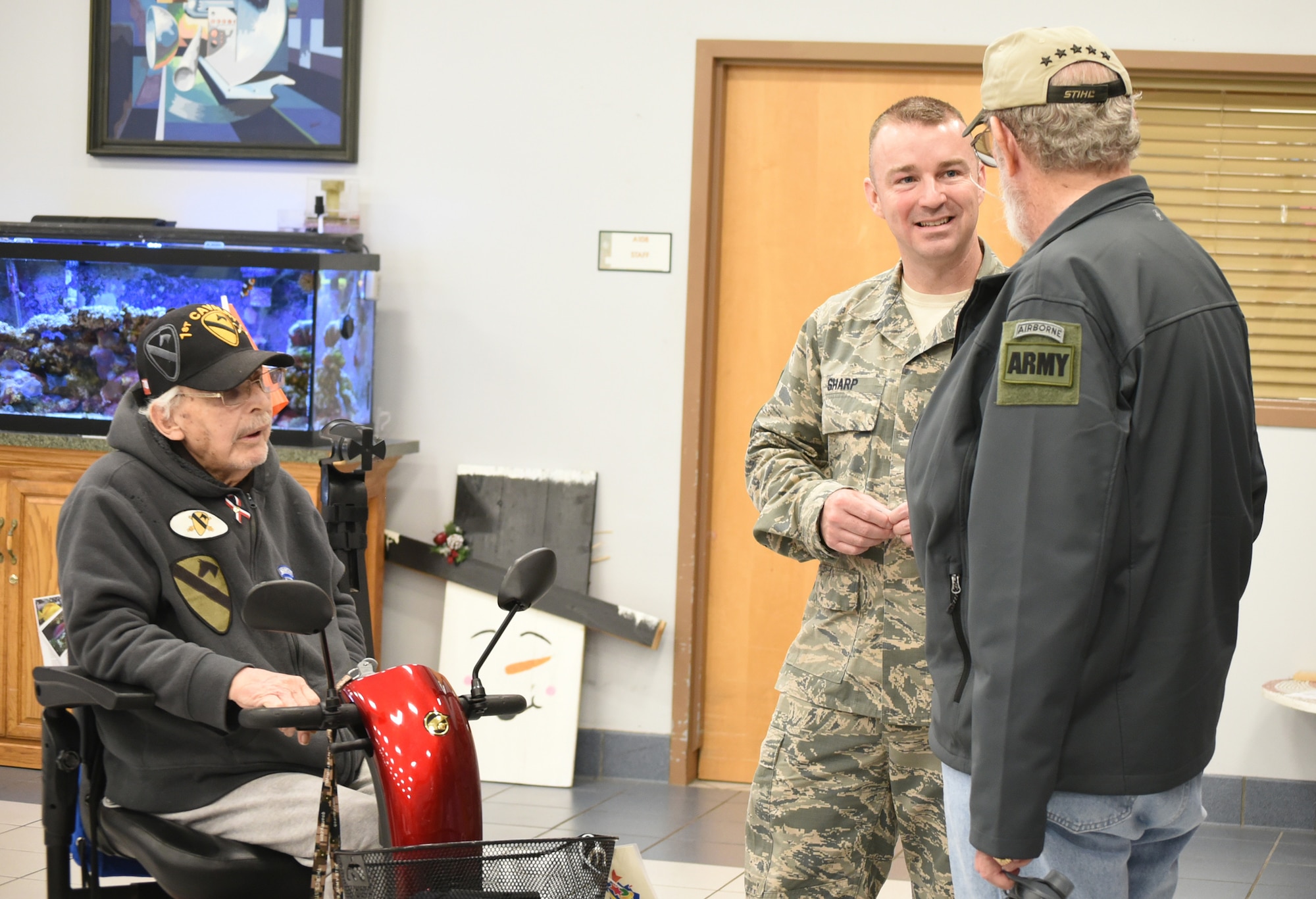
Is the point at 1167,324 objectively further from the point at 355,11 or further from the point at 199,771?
the point at 355,11

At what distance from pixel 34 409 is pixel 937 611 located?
3612 millimetres

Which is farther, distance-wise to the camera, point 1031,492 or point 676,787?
point 676,787

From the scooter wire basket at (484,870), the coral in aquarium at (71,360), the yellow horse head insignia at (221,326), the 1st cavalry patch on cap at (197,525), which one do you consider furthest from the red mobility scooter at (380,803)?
the coral in aquarium at (71,360)

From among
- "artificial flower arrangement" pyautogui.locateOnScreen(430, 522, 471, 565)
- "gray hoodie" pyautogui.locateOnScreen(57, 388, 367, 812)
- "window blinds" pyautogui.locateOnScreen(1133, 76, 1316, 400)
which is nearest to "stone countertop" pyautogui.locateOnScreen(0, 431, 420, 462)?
"artificial flower arrangement" pyautogui.locateOnScreen(430, 522, 471, 565)

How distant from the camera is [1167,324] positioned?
1248 millimetres

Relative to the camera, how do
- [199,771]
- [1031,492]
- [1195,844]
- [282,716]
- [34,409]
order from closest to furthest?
[1031,492] < [282,716] < [199,771] < [1195,844] < [34,409]

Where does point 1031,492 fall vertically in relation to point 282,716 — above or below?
above

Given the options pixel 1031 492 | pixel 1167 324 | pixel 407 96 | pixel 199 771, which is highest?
pixel 407 96

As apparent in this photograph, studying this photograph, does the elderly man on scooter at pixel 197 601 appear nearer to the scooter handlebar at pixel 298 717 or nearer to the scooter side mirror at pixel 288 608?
the scooter handlebar at pixel 298 717

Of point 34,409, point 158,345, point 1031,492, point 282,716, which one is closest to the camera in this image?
point 1031,492

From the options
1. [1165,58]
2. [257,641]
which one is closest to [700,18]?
[1165,58]

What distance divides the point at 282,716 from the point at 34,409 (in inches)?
113

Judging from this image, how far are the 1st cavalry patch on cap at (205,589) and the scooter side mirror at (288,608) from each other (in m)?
0.66

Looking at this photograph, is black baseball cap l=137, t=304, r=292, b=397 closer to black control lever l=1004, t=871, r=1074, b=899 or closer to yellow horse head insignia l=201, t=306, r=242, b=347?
yellow horse head insignia l=201, t=306, r=242, b=347
